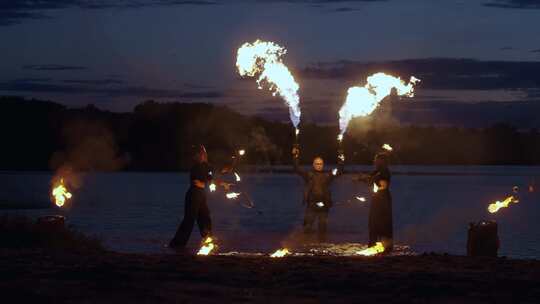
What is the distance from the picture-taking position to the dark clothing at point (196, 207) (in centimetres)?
1980

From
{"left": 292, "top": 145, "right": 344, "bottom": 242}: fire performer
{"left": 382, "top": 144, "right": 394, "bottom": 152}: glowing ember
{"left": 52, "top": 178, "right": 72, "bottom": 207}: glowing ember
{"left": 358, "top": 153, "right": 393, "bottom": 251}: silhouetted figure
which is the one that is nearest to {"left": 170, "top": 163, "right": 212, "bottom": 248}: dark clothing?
{"left": 292, "top": 145, "right": 344, "bottom": 242}: fire performer

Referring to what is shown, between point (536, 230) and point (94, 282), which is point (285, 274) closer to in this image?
point (94, 282)

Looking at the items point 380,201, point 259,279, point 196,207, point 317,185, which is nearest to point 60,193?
point 196,207

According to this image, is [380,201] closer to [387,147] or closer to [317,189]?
[387,147]

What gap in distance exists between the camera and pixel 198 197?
2014cm

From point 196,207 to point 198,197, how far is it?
0.66ft

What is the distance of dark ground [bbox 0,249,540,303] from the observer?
12.0m

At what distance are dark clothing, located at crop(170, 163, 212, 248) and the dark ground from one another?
11.5ft

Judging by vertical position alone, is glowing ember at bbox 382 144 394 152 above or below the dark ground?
above

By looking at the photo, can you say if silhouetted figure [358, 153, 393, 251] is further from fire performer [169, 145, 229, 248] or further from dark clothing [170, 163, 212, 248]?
dark clothing [170, 163, 212, 248]

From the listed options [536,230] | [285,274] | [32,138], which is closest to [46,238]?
[285,274]

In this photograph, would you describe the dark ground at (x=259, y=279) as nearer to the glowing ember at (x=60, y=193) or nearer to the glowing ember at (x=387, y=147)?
the glowing ember at (x=387, y=147)

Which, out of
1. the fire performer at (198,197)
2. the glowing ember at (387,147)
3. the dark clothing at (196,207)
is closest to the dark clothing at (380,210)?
the glowing ember at (387,147)

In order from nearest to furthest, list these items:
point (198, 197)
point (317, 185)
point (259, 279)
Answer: point (259, 279), point (198, 197), point (317, 185)
